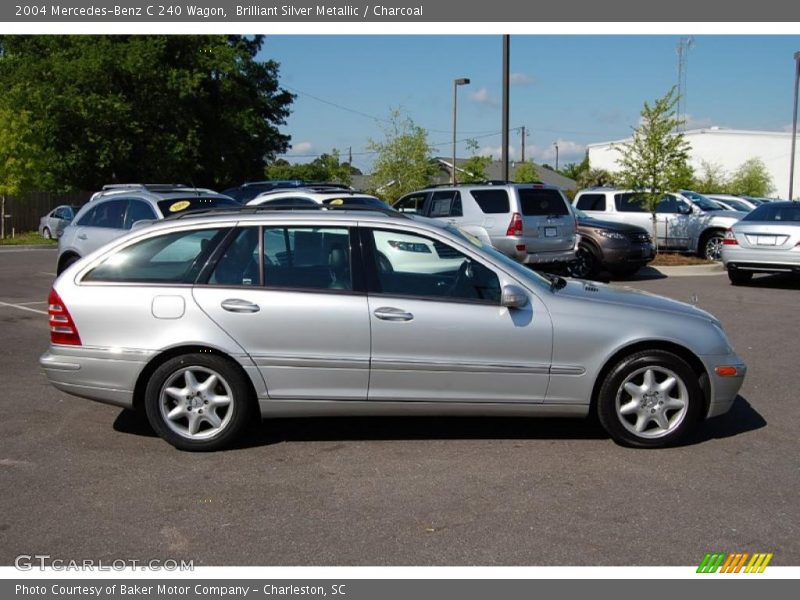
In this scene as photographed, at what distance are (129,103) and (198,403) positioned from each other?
34094 millimetres

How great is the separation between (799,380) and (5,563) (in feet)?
22.0

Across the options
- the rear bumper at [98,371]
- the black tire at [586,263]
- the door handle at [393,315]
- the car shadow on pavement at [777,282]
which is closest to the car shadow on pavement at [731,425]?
the door handle at [393,315]

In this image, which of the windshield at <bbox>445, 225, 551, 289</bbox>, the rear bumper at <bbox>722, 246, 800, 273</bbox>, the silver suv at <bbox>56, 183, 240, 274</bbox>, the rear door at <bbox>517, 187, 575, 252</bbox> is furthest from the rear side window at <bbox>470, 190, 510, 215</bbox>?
the windshield at <bbox>445, 225, 551, 289</bbox>

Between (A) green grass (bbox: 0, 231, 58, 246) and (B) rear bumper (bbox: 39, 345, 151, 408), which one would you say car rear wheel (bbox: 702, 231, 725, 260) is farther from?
(A) green grass (bbox: 0, 231, 58, 246)

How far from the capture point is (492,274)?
5.62 metres

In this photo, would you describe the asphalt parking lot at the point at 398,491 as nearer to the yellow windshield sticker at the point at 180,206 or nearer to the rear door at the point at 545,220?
the yellow windshield sticker at the point at 180,206

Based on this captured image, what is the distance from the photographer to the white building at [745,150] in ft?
201

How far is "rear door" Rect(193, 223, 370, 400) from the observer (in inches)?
216

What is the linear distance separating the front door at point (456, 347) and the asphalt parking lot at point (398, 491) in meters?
0.44

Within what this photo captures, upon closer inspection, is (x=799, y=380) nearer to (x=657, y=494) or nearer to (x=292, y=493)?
(x=657, y=494)

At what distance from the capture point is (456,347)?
18.0 ft

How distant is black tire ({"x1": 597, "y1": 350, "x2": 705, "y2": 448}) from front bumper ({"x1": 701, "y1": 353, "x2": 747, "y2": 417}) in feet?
0.36

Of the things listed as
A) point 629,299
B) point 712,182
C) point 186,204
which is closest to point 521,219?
point 186,204

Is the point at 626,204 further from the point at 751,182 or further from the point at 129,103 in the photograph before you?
the point at 751,182
